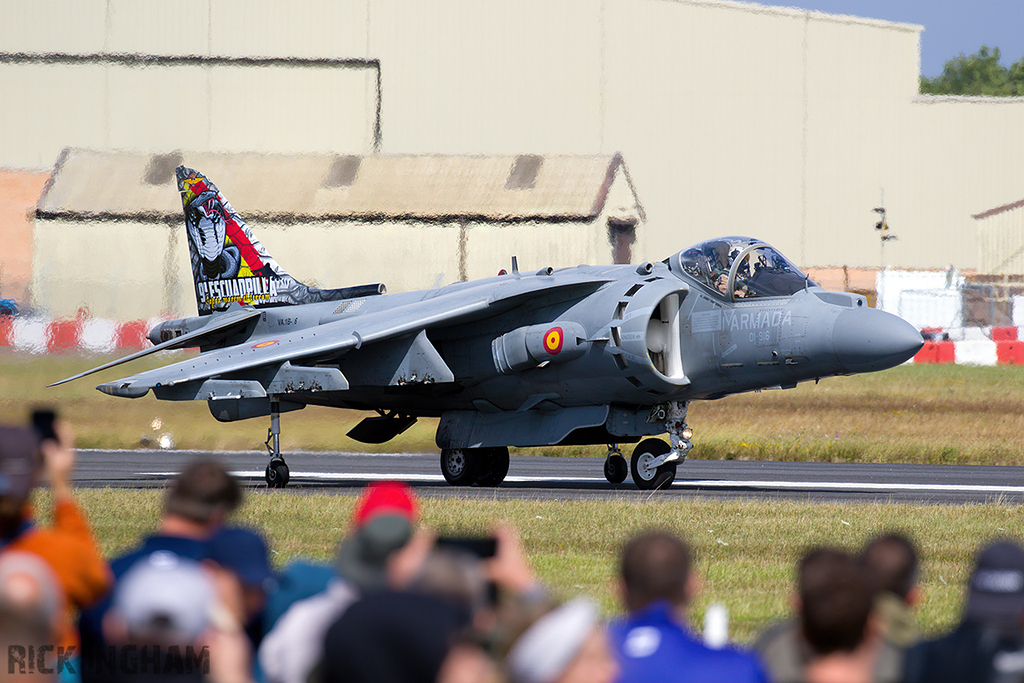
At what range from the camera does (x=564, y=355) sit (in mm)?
16812

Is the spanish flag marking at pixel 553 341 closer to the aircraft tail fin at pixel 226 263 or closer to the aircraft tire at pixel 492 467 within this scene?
the aircraft tire at pixel 492 467

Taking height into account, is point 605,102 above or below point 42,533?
above

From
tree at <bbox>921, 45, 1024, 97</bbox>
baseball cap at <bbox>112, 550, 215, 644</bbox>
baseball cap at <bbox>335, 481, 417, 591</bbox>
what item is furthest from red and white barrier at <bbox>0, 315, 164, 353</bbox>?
tree at <bbox>921, 45, 1024, 97</bbox>

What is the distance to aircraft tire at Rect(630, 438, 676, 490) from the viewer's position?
1708cm

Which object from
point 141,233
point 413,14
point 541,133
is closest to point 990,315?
point 541,133

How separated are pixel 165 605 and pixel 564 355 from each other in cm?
1357

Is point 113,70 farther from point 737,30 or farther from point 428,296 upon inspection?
point 428,296

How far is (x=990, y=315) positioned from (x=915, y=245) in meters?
6.45

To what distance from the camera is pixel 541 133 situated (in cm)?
4981

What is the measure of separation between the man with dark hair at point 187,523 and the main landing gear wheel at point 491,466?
14.0 metres

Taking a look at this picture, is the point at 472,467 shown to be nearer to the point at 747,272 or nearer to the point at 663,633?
the point at 747,272

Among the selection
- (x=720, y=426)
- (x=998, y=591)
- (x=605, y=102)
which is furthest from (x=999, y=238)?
(x=998, y=591)

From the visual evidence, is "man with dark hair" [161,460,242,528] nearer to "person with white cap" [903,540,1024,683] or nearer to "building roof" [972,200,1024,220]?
"person with white cap" [903,540,1024,683]

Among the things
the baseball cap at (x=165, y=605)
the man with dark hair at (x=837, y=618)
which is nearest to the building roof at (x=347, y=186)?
the baseball cap at (x=165, y=605)
